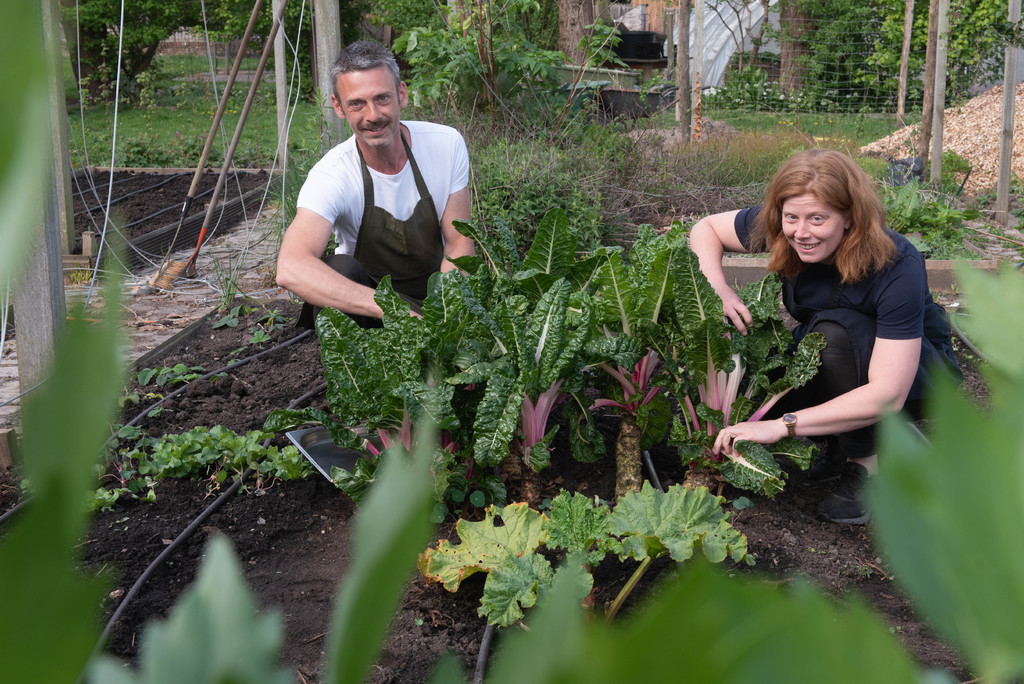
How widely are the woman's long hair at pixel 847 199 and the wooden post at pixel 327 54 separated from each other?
2817 millimetres

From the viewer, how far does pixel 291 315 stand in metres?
4.61

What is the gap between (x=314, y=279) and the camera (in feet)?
9.52

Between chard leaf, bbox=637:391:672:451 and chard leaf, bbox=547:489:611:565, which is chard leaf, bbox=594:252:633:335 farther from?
chard leaf, bbox=547:489:611:565

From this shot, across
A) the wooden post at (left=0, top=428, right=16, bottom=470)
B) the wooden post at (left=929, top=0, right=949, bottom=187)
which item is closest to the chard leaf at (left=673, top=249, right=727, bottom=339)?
the wooden post at (left=0, top=428, right=16, bottom=470)

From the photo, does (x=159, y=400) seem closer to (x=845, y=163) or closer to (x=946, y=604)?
(x=845, y=163)

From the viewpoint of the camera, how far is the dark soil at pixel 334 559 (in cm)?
192

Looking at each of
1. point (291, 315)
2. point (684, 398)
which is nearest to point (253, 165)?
point (291, 315)

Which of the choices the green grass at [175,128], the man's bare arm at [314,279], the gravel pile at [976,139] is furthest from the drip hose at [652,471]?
the gravel pile at [976,139]

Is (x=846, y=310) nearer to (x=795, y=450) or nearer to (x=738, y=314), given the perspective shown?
(x=738, y=314)

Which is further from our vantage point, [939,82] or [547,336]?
[939,82]

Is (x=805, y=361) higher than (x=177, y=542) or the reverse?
higher

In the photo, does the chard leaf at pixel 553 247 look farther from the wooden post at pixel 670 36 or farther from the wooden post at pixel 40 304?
the wooden post at pixel 670 36

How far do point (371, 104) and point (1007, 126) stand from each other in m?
5.03

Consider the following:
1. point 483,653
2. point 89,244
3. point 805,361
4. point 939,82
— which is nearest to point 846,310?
point 805,361
